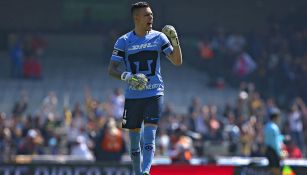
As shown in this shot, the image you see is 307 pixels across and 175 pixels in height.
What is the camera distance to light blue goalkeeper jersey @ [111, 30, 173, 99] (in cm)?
1073

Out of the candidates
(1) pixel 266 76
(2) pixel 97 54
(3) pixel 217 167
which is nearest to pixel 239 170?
(3) pixel 217 167

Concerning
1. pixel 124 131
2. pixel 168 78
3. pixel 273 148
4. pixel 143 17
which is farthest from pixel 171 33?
pixel 168 78

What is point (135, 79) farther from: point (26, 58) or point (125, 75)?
point (26, 58)

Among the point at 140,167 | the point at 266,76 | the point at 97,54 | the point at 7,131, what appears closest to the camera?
the point at 140,167

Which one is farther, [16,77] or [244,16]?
[244,16]

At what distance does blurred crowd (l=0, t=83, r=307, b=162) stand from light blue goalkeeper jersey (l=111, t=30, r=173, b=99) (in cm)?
858

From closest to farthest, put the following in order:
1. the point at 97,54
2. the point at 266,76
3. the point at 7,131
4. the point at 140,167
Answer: the point at 140,167 < the point at 7,131 < the point at 266,76 < the point at 97,54

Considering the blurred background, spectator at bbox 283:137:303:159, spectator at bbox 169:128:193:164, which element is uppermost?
the blurred background

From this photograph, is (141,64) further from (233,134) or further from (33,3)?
(33,3)

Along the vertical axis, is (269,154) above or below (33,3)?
below

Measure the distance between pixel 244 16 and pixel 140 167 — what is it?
26.5m

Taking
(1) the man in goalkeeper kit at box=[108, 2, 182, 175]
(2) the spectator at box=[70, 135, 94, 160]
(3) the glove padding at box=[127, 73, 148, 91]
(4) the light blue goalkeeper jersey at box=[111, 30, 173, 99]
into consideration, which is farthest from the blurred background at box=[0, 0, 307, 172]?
(3) the glove padding at box=[127, 73, 148, 91]

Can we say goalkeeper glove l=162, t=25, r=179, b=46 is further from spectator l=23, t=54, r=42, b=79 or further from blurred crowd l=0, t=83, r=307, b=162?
spectator l=23, t=54, r=42, b=79

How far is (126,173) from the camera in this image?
1788 centimetres
